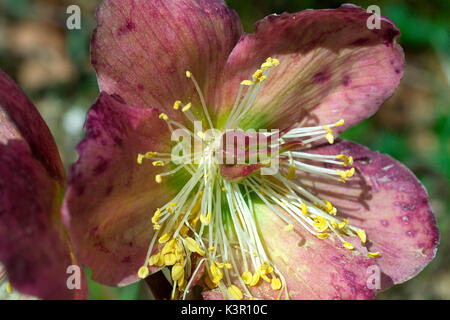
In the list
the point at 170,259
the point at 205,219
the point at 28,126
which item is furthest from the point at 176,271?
the point at 28,126

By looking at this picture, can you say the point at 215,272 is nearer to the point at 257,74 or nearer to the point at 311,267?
the point at 311,267

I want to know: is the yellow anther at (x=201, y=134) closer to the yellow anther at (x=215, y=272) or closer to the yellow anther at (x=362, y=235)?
the yellow anther at (x=215, y=272)

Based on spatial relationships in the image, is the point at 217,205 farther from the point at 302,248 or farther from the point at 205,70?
the point at 205,70

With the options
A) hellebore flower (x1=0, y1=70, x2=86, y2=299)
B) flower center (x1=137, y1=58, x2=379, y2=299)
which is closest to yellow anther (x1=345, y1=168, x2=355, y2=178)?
flower center (x1=137, y1=58, x2=379, y2=299)

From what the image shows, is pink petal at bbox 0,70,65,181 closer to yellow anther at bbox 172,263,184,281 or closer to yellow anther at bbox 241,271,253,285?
yellow anther at bbox 172,263,184,281
